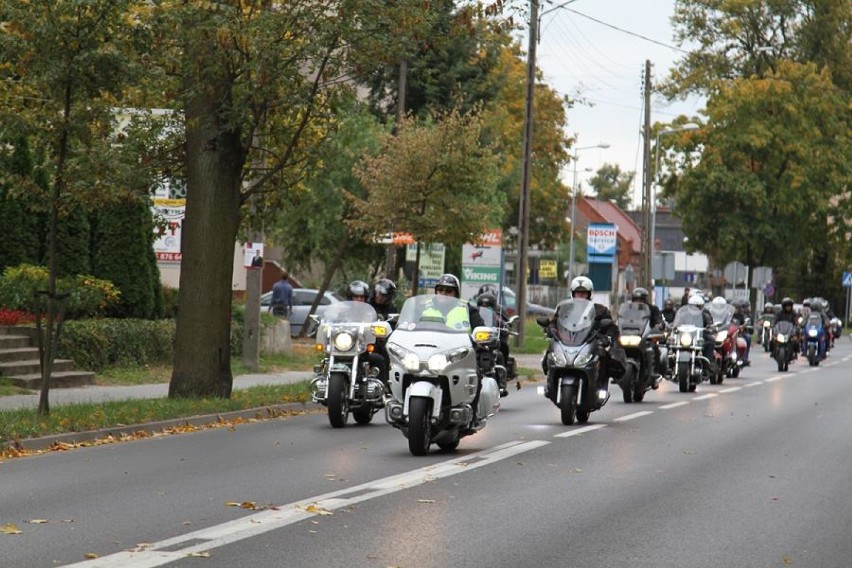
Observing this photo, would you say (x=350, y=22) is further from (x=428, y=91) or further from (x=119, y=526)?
(x=428, y=91)

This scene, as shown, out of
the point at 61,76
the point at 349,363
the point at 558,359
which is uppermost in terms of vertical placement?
the point at 61,76

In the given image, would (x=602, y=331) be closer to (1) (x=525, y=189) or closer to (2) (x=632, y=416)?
(2) (x=632, y=416)

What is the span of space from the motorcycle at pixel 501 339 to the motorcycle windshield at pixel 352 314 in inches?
90.5

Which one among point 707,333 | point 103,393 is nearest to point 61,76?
point 103,393

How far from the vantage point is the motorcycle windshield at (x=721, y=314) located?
1193 inches

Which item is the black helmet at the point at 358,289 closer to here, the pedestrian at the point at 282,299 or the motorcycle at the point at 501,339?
the motorcycle at the point at 501,339

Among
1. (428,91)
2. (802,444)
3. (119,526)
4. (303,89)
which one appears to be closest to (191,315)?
(303,89)

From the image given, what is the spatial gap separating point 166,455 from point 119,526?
15.4 feet

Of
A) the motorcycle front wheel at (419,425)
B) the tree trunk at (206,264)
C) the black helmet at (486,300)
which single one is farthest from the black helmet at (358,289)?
the motorcycle front wheel at (419,425)

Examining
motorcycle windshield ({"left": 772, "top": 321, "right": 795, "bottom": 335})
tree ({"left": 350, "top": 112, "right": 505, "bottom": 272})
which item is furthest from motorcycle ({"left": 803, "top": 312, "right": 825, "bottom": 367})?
tree ({"left": 350, "top": 112, "right": 505, "bottom": 272})

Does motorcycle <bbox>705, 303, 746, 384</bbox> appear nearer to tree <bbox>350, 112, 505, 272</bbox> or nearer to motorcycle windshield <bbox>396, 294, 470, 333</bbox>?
tree <bbox>350, 112, 505, 272</bbox>

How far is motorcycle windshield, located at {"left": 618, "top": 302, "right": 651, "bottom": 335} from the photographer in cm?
2283

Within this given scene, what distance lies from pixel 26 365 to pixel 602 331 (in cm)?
847

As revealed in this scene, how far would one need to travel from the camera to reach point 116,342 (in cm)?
2527
